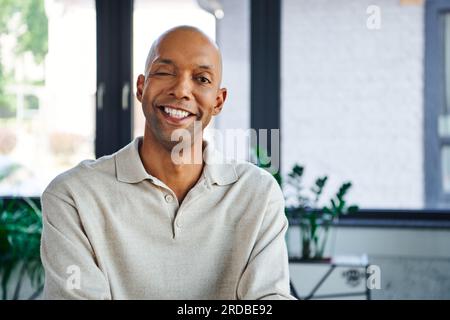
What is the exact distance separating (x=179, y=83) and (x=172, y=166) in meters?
0.18

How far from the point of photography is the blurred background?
11.6 ft

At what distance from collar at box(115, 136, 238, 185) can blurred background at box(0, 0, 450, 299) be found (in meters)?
2.10

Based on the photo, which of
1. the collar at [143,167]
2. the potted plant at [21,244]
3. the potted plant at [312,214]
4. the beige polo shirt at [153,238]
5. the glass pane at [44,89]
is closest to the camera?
the beige polo shirt at [153,238]

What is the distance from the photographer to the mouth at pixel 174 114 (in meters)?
1.33

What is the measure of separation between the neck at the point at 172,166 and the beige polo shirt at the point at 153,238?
4 cm

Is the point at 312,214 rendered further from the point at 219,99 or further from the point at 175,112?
the point at 175,112

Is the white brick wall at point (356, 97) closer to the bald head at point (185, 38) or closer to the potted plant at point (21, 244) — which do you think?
the potted plant at point (21, 244)

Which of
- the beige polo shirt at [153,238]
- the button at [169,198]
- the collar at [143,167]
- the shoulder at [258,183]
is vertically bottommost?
the beige polo shirt at [153,238]

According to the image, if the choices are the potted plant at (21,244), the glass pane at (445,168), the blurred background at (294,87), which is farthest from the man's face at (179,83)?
the glass pane at (445,168)

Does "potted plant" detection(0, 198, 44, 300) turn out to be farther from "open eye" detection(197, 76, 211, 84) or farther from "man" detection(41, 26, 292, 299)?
"open eye" detection(197, 76, 211, 84)

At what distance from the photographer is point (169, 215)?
51.4 inches

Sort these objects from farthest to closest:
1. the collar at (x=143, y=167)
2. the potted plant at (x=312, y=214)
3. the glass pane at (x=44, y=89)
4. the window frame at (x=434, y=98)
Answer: the glass pane at (x=44, y=89)
the window frame at (x=434, y=98)
the potted plant at (x=312, y=214)
the collar at (x=143, y=167)

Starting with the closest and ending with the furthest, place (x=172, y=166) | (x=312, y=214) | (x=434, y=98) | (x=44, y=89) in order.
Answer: (x=172, y=166)
(x=312, y=214)
(x=434, y=98)
(x=44, y=89)
